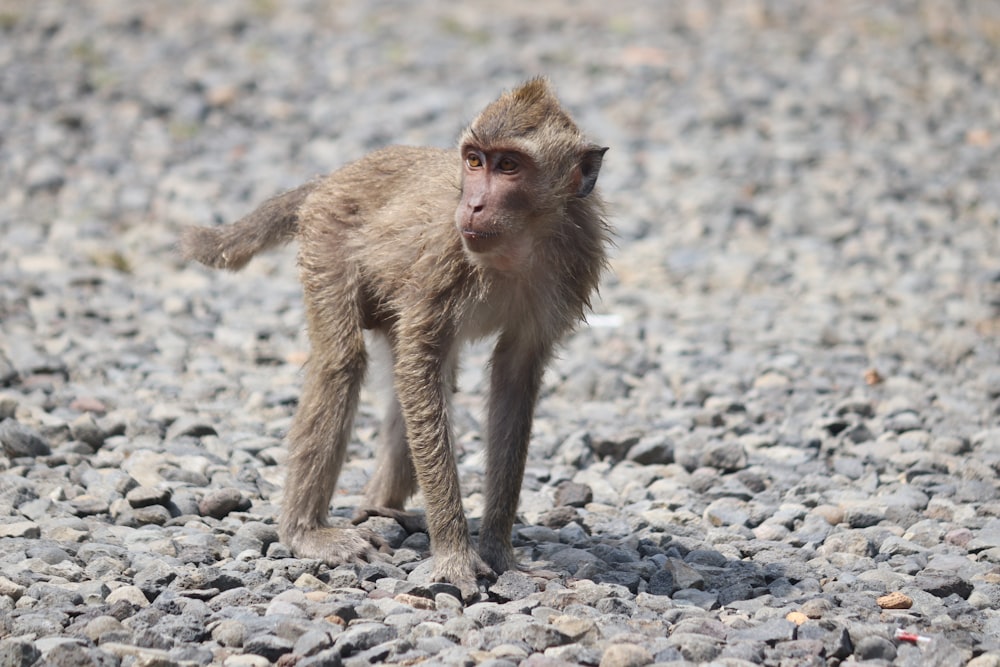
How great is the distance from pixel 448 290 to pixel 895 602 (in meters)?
2.17

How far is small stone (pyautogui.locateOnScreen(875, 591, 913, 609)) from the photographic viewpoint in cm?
507

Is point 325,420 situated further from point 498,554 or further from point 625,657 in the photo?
point 625,657

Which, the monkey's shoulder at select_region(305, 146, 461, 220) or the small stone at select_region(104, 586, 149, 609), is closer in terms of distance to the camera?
the small stone at select_region(104, 586, 149, 609)

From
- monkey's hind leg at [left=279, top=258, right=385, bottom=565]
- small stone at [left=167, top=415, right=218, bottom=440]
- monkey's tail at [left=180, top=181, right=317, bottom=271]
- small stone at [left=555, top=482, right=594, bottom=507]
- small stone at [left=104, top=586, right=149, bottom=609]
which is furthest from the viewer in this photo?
small stone at [left=167, top=415, right=218, bottom=440]

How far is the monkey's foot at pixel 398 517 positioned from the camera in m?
6.07

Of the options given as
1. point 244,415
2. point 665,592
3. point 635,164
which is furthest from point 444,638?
point 635,164

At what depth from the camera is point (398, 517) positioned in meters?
6.09

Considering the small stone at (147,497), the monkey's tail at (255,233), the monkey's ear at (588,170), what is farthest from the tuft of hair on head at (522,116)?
the small stone at (147,497)

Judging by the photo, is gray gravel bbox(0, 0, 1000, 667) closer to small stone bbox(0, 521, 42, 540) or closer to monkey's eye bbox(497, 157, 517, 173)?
small stone bbox(0, 521, 42, 540)

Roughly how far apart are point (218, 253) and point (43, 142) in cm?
669

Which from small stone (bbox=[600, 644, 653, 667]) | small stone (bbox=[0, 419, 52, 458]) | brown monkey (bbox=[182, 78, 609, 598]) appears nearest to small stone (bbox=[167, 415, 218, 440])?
small stone (bbox=[0, 419, 52, 458])

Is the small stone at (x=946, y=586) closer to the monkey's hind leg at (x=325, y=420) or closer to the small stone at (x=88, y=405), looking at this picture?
the monkey's hind leg at (x=325, y=420)

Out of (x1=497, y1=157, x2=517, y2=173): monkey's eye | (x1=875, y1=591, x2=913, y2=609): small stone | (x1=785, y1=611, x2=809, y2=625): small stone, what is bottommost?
(x1=785, y1=611, x2=809, y2=625): small stone

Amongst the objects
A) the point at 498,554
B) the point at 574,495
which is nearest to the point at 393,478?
the point at 498,554
